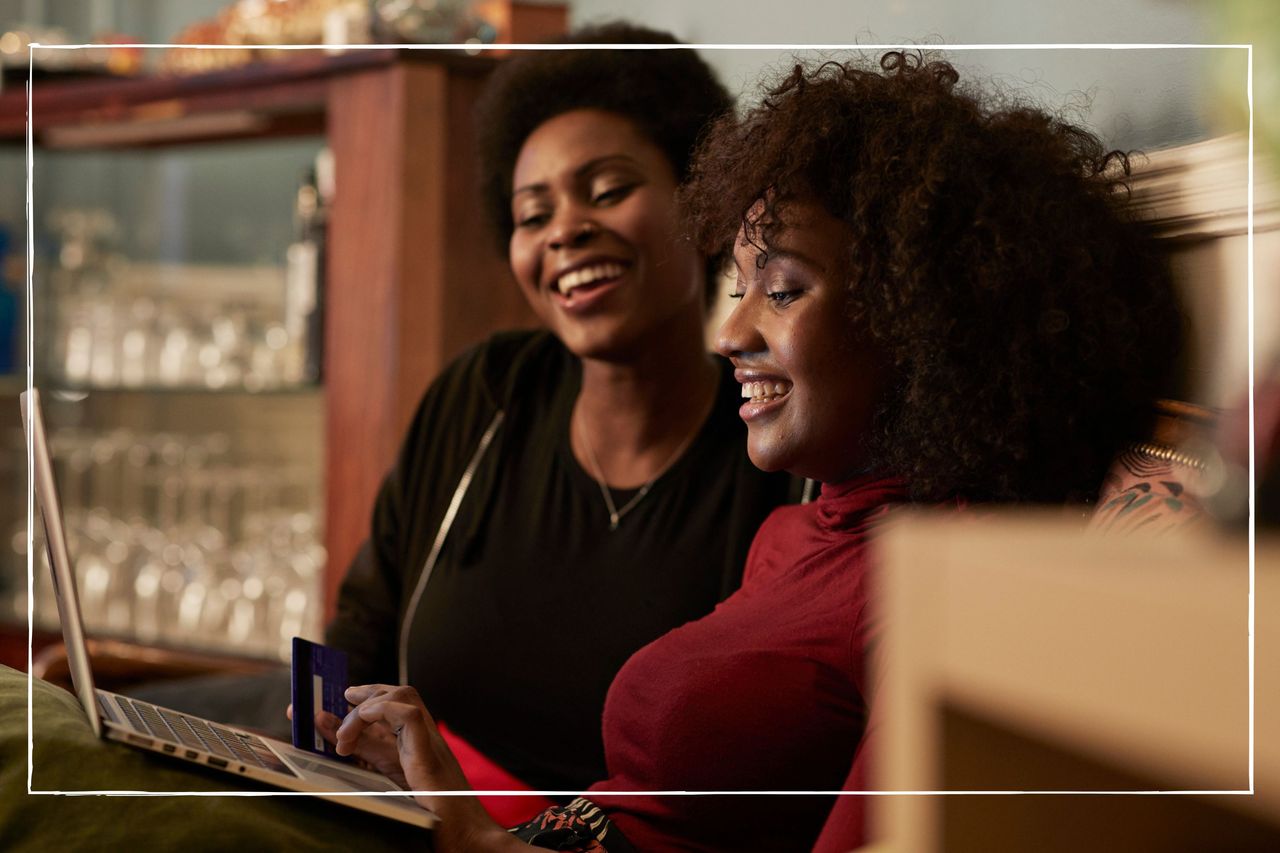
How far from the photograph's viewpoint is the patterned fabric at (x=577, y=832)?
3.07ft

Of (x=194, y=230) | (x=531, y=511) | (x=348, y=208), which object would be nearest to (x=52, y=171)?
(x=194, y=230)

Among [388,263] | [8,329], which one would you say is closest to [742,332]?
[388,263]

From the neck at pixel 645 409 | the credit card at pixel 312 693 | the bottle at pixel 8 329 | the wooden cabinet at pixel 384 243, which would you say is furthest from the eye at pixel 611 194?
the bottle at pixel 8 329

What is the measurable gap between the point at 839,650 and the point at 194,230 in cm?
213

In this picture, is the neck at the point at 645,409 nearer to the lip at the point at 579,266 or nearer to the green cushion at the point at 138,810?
the lip at the point at 579,266

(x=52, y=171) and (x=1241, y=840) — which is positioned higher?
(x=52, y=171)

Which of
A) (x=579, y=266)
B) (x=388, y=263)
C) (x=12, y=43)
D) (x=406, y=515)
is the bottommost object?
(x=406, y=515)

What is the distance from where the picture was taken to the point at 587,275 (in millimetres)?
1082

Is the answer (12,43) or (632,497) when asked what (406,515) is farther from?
(12,43)

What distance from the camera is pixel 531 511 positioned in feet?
3.59

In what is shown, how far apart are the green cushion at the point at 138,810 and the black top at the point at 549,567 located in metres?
0.16

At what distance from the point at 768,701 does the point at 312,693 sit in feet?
1.12

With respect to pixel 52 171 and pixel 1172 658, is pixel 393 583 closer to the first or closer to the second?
pixel 1172 658

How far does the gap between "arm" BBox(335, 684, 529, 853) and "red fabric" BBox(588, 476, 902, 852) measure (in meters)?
0.10
